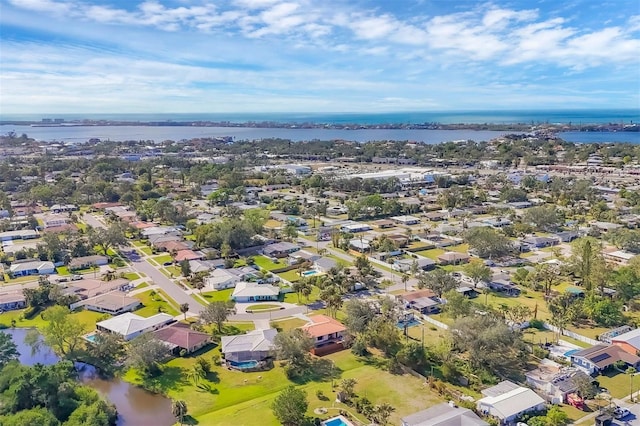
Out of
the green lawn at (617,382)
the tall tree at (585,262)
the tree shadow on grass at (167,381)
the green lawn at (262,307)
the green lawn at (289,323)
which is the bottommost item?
the tree shadow on grass at (167,381)

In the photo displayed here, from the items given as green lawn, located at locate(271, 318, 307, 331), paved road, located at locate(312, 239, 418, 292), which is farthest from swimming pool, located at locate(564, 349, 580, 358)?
green lawn, located at locate(271, 318, 307, 331)

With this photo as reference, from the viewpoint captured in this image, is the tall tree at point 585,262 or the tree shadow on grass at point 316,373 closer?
the tree shadow on grass at point 316,373

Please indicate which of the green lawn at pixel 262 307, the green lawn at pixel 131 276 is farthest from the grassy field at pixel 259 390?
the green lawn at pixel 131 276

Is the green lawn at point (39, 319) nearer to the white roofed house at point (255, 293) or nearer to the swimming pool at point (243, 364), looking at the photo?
the white roofed house at point (255, 293)

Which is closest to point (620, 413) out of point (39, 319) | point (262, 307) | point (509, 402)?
point (509, 402)

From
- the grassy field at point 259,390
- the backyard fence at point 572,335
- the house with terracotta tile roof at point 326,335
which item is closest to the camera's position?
the grassy field at point 259,390

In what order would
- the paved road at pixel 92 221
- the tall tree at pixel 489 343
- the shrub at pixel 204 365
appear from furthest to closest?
the paved road at pixel 92 221 → the shrub at pixel 204 365 → the tall tree at pixel 489 343

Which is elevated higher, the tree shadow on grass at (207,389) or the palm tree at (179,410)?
the palm tree at (179,410)
